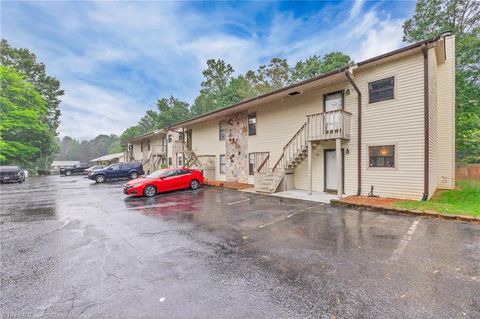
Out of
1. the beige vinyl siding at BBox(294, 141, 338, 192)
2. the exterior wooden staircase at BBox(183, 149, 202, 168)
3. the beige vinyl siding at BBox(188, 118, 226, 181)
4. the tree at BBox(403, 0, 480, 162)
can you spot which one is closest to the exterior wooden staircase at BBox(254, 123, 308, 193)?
A: the beige vinyl siding at BBox(294, 141, 338, 192)

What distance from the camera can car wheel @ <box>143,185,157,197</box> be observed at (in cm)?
1083

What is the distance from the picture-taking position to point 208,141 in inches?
723

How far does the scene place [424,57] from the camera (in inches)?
304

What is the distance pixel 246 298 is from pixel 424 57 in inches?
400

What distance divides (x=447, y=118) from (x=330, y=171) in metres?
6.45

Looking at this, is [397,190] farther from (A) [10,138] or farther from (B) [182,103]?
(B) [182,103]

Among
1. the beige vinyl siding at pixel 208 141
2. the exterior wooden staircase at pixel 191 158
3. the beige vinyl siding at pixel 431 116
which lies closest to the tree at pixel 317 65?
the beige vinyl siding at pixel 431 116

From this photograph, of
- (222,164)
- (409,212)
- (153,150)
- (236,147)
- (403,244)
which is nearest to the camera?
(403,244)

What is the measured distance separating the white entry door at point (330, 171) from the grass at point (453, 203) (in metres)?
3.16

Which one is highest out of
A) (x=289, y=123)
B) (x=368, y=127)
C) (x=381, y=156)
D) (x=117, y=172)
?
(x=289, y=123)

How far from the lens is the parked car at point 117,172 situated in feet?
61.7

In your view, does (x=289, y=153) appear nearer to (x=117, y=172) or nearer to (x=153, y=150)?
(x=117, y=172)

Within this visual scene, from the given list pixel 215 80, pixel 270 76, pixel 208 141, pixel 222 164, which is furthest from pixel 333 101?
pixel 215 80

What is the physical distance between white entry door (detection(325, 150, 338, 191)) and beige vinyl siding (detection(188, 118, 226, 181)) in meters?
8.40
